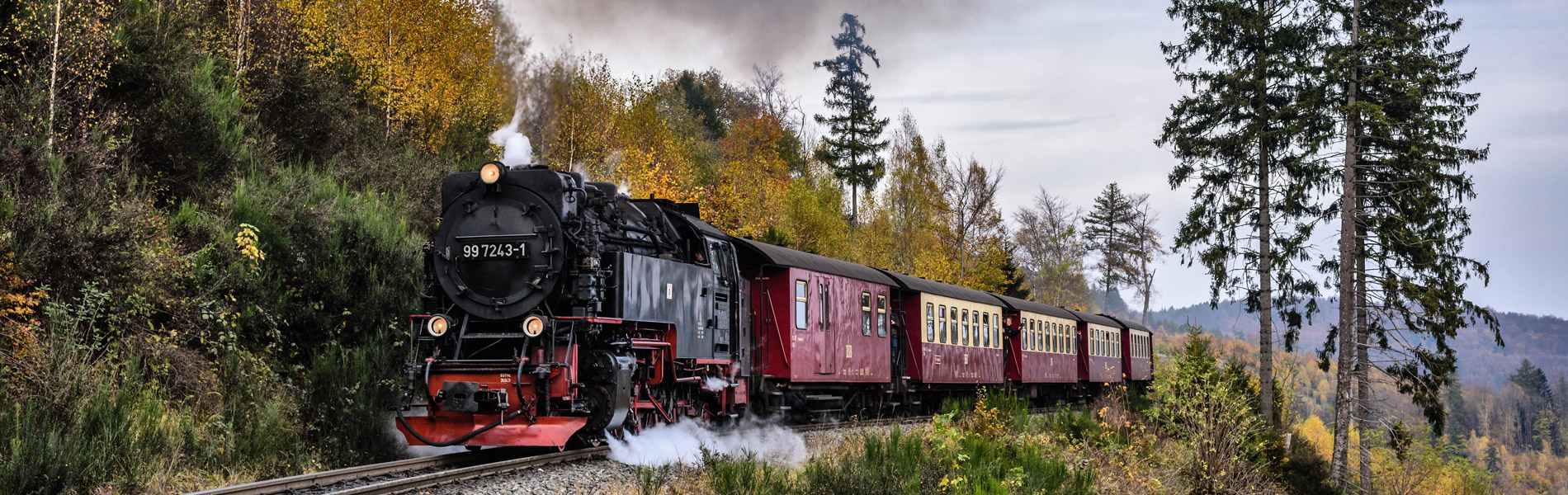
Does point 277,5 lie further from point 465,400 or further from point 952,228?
point 952,228

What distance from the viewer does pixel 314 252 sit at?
43.8 ft

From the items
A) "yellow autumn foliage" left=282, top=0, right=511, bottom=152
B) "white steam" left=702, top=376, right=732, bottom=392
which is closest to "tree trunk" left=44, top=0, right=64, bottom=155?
"yellow autumn foliage" left=282, top=0, right=511, bottom=152

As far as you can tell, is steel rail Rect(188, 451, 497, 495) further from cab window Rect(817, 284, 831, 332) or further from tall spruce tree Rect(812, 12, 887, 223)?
tall spruce tree Rect(812, 12, 887, 223)

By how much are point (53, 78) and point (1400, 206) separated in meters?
23.5

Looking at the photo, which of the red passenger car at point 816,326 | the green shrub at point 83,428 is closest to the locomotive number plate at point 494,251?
the green shrub at point 83,428

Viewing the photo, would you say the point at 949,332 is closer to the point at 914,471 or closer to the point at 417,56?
the point at 914,471

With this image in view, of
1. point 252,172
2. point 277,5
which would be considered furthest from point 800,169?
point 252,172

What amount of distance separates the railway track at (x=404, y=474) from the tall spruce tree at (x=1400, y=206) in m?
17.9

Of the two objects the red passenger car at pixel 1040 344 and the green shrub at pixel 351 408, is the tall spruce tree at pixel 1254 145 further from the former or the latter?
the green shrub at pixel 351 408

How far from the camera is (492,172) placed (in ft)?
35.7

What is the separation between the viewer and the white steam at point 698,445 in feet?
35.7

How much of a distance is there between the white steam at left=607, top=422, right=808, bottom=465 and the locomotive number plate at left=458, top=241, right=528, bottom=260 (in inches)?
84.1

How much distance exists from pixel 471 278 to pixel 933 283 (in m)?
11.5

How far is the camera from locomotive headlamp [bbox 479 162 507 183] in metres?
10.9
